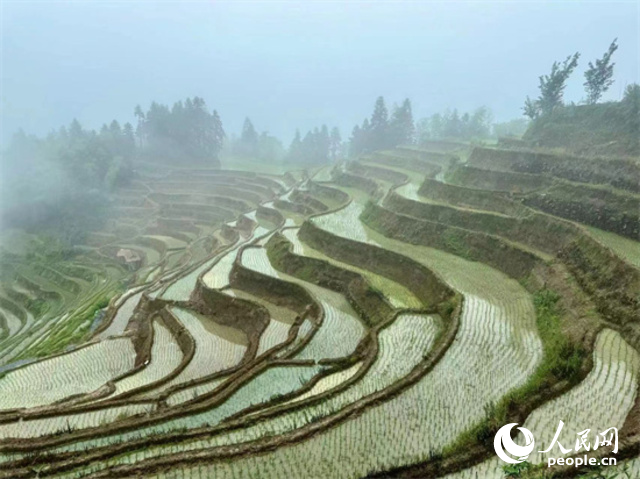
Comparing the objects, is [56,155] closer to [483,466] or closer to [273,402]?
[273,402]

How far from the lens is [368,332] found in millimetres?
13969

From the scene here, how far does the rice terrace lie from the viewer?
785 centimetres

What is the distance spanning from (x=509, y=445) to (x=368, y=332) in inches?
268

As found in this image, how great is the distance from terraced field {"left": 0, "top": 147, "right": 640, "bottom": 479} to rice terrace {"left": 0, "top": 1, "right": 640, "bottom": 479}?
59 millimetres

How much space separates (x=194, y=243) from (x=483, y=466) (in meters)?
28.6

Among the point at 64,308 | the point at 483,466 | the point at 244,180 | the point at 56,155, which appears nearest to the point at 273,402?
the point at 483,466

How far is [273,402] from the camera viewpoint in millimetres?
10367

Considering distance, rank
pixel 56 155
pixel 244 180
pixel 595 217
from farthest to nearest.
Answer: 1. pixel 56 155
2. pixel 244 180
3. pixel 595 217

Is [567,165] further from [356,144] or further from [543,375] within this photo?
[356,144]

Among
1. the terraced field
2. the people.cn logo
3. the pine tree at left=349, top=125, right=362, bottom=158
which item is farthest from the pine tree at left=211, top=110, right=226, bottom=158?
the people.cn logo

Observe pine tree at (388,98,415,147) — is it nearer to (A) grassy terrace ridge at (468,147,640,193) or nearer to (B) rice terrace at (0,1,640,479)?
(B) rice terrace at (0,1,640,479)

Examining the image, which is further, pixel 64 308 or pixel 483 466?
pixel 64 308

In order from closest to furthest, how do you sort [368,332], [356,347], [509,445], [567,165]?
[509,445], [356,347], [368,332], [567,165]

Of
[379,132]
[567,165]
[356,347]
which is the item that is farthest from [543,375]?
[379,132]
